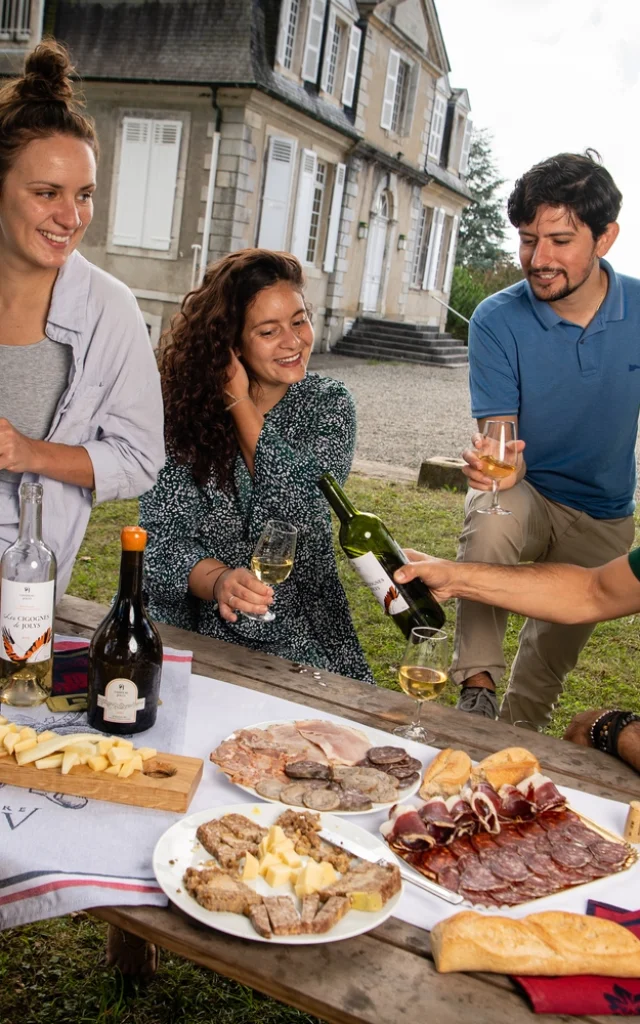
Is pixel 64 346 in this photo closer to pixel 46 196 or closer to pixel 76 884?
pixel 46 196

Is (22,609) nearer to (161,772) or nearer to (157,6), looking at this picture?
(161,772)

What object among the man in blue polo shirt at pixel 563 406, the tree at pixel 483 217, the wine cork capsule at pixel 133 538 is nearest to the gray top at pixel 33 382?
the wine cork capsule at pixel 133 538

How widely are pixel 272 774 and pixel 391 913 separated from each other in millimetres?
407

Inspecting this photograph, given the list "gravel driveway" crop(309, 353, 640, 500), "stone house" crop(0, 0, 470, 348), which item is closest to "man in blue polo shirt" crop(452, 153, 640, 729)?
"gravel driveway" crop(309, 353, 640, 500)

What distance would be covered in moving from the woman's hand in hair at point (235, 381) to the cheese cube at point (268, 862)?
1.79 meters

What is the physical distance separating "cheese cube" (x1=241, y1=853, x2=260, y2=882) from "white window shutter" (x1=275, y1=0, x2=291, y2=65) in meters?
18.8

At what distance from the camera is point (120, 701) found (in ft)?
5.91

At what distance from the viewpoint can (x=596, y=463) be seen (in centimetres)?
387

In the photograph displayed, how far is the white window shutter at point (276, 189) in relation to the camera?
1806cm

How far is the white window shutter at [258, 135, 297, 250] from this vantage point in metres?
18.1

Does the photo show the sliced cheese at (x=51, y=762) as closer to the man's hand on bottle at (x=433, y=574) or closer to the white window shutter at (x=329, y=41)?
the man's hand on bottle at (x=433, y=574)

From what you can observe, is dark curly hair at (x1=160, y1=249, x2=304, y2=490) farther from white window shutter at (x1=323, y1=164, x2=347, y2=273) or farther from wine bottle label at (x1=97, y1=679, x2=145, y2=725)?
white window shutter at (x1=323, y1=164, x2=347, y2=273)

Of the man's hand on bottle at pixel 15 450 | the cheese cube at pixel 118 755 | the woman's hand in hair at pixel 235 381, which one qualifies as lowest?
the cheese cube at pixel 118 755

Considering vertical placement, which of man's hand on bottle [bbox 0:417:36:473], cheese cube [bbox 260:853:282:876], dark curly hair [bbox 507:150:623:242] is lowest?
cheese cube [bbox 260:853:282:876]
